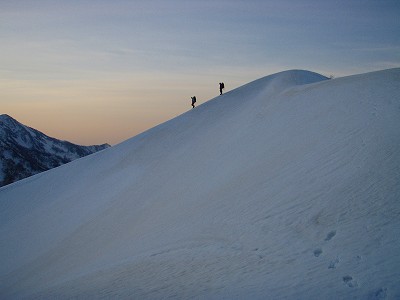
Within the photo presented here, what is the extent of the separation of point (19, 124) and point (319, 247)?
181256 millimetres

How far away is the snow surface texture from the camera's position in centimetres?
548

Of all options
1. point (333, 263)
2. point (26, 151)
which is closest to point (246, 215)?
point (333, 263)

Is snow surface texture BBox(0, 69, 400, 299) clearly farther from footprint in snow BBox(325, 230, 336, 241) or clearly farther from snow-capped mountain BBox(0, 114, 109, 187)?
snow-capped mountain BBox(0, 114, 109, 187)

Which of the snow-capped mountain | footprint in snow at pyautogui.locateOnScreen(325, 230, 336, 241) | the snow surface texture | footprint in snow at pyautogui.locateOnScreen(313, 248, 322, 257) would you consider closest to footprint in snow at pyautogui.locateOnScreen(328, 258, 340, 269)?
the snow surface texture

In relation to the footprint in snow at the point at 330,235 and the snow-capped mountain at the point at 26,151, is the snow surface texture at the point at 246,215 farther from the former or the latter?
the snow-capped mountain at the point at 26,151

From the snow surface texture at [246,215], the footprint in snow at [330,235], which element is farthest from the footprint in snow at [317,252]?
the footprint in snow at [330,235]

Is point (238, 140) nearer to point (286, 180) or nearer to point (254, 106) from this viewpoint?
point (254, 106)

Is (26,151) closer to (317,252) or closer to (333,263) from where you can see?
(317,252)

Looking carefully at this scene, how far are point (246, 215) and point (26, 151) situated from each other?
153965mm

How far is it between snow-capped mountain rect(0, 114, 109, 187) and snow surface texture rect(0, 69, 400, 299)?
10386 centimetres

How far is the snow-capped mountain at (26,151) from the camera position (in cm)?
11531

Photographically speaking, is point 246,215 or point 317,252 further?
point 246,215

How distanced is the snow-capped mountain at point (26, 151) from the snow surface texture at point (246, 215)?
103862 mm

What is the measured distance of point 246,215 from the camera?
8.12 m
